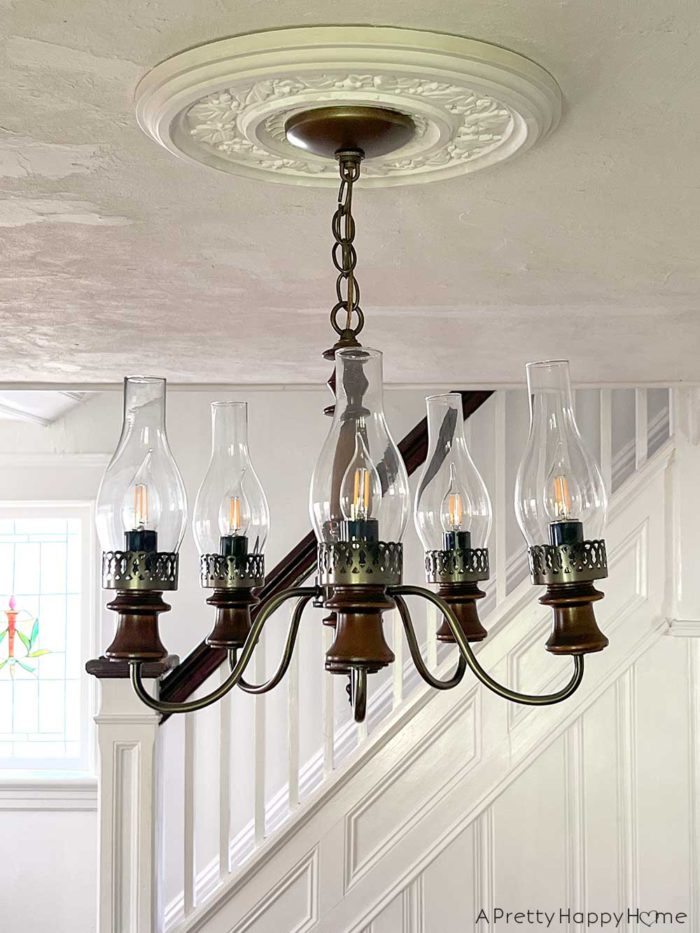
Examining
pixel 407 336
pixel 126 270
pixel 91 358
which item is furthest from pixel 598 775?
pixel 126 270

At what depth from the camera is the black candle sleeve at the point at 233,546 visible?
1.49 meters

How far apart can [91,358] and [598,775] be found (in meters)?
2.03

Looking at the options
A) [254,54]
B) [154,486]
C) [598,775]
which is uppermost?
[254,54]

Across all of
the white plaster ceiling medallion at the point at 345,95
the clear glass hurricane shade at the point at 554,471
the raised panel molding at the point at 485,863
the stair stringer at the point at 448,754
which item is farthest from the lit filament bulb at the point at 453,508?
the raised panel molding at the point at 485,863

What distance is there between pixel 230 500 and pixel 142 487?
32 cm

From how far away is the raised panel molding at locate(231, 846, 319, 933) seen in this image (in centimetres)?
326

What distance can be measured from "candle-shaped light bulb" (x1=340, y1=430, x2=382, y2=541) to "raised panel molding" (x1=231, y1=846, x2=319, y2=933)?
249 centimetres

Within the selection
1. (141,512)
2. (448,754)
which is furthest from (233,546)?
(448,754)

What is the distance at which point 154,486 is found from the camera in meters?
1.22

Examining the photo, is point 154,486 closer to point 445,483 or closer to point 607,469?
point 445,483

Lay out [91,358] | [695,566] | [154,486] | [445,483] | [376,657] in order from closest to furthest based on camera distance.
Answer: [376,657] → [154,486] → [445,483] → [91,358] → [695,566]

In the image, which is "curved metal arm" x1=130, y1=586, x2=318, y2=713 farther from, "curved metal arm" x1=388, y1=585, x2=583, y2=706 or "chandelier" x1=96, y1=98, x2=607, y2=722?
"curved metal arm" x1=388, y1=585, x2=583, y2=706

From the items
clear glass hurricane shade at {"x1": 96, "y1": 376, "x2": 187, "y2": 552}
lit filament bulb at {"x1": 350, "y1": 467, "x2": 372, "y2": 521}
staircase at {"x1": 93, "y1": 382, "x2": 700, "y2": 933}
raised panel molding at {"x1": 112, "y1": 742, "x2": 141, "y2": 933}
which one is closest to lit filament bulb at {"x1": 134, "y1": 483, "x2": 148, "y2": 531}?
clear glass hurricane shade at {"x1": 96, "y1": 376, "x2": 187, "y2": 552}

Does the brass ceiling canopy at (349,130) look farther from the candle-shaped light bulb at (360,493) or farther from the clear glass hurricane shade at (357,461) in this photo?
the candle-shaped light bulb at (360,493)
